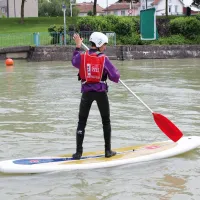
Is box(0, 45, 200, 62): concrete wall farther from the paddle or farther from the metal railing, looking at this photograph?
the paddle

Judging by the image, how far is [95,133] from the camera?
8.70 meters

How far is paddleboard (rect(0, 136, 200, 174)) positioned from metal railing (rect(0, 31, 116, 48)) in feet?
72.8

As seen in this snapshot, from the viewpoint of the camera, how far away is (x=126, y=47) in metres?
29.2

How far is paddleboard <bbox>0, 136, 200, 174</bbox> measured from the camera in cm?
627

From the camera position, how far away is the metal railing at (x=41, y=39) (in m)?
29.6

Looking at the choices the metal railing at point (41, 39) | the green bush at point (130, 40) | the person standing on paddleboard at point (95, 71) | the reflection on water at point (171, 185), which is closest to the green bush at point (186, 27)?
the green bush at point (130, 40)

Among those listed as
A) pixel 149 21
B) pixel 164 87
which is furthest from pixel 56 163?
pixel 149 21

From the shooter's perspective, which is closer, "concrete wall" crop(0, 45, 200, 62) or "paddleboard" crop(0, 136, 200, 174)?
"paddleboard" crop(0, 136, 200, 174)

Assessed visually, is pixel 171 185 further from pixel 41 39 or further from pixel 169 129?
pixel 41 39

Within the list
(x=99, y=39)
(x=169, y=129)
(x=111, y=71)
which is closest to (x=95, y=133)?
(x=169, y=129)

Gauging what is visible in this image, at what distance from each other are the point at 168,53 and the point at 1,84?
15.9 meters

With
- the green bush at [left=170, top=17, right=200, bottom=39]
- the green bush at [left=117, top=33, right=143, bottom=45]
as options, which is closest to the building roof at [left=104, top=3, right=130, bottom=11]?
the green bush at [left=170, top=17, right=200, bottom=39]

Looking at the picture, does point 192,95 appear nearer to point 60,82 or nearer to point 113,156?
point 60,82

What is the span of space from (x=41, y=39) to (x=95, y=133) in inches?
878
